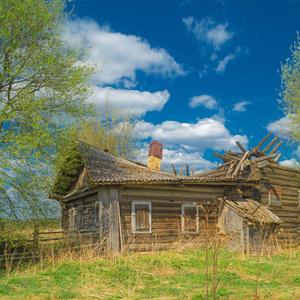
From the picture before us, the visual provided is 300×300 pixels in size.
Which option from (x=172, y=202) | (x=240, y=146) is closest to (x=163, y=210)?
(x=172, y=202)

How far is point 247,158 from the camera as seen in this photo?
687 inches

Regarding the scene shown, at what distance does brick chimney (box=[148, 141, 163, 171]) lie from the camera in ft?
62.1

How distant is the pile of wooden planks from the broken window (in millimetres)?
5525

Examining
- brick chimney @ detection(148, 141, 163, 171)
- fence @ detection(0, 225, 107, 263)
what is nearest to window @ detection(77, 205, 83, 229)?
fence @ detection(0, 225, 107, 263)

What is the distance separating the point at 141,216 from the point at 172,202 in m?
1.74

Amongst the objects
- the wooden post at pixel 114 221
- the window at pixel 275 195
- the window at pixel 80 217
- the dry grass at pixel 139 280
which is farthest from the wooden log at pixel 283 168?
the window at pixel 80 217

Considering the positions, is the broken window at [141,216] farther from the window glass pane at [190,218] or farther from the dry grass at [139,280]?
the dry grass at [139,280]

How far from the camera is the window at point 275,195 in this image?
17.6m

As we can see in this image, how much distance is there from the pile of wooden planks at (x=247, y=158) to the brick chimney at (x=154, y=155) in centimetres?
369

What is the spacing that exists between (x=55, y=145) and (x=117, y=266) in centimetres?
464

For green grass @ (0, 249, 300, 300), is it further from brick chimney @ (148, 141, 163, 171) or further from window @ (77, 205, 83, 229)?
brick chimney @ (148, 141, 163, 171)

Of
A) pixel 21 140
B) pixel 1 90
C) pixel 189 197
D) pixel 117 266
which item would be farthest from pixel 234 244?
pixel 1 90

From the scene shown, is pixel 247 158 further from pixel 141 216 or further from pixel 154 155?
pixel 141 216

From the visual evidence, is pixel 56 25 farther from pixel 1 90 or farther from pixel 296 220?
pixel 296 220
